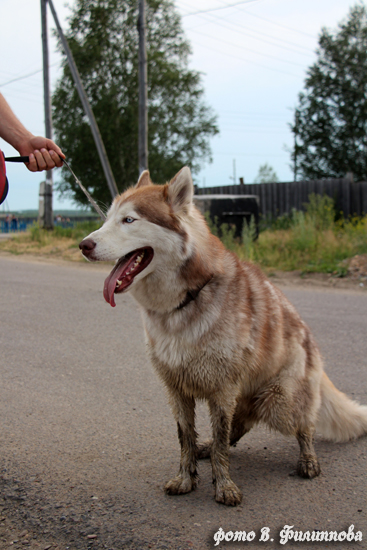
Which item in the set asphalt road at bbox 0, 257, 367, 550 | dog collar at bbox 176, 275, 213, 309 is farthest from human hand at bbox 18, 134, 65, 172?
asphalt road at bbox 0, 257, 367, 550

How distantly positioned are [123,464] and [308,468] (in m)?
1.16

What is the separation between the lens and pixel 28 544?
238 centimetres

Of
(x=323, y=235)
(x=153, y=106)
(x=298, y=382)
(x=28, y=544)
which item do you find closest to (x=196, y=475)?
(x=298, y=382)

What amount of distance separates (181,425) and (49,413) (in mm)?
1365

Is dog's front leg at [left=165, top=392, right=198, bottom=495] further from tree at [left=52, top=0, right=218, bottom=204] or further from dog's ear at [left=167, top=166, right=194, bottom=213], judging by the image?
tree at [left=52, top=0, right=218, bottom=204]

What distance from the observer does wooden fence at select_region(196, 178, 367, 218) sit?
2005cm

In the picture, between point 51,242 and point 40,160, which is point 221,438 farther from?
point 51,242

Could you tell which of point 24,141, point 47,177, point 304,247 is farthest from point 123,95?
point 24,141

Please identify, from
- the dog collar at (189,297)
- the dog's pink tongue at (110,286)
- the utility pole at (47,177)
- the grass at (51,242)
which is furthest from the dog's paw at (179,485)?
the utility pole at (47,177)

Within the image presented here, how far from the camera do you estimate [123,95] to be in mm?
32125

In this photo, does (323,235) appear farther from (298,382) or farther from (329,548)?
(329,548)

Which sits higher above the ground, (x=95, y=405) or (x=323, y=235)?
(x=323, y=235)

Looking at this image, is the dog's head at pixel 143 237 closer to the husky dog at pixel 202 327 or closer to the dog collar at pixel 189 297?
the husky dog at pixel 202 327

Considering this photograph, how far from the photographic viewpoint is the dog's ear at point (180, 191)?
9.68ft
